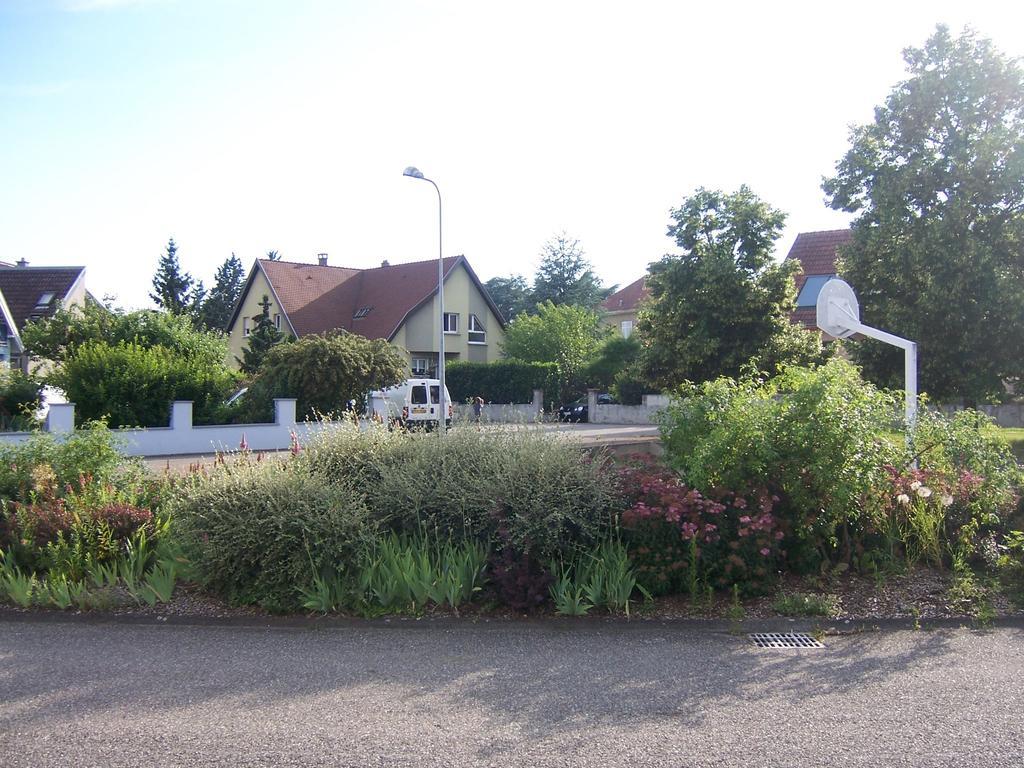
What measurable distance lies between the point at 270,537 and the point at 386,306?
138 feet

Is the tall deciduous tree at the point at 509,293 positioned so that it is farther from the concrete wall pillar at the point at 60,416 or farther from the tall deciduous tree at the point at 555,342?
the concrete wall pillar at the point at 60,416

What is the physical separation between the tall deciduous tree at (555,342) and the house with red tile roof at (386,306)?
2.30 meters

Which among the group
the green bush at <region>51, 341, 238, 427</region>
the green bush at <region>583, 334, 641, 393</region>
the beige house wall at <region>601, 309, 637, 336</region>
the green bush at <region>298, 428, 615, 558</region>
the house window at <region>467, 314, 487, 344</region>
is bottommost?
the green bush at <region>298, 428, 615, 558</region>

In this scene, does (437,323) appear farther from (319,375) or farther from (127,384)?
(127,384)

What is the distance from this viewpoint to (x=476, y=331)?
5028 centimetres

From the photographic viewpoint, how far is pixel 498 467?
7383 mm

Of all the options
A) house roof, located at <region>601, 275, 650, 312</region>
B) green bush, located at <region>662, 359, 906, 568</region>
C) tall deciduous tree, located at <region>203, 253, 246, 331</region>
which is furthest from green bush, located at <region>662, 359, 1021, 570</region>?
tall deciduous tree, located at <region>203, 253, 246, 331</region>

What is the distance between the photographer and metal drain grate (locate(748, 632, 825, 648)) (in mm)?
5922

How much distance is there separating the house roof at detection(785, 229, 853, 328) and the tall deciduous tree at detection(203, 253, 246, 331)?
5070cm

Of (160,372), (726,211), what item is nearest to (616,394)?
(726,211)

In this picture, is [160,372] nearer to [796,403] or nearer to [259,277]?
[796,403]

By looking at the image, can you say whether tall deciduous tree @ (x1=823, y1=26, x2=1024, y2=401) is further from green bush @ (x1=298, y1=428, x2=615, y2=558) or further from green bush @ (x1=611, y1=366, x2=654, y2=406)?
green bush @ (x1=611, y1=366, x2=654, y2=406)

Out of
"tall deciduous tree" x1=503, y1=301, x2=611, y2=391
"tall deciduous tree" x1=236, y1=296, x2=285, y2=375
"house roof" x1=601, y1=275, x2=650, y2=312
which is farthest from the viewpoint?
"house roof" x1=601, y1=275, x2=650, y2=312

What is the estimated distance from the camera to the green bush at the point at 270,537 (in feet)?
22.0
